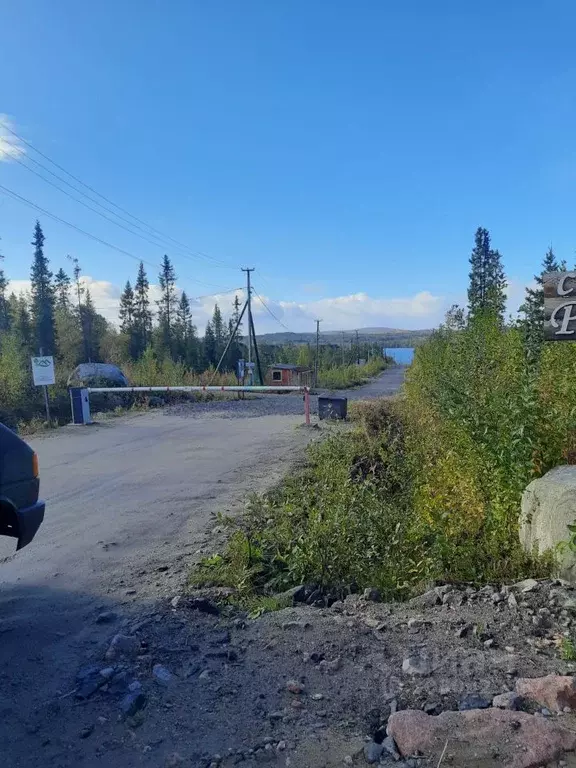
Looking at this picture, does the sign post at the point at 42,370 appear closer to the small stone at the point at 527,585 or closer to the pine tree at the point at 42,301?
the small stone at the point at 527,585

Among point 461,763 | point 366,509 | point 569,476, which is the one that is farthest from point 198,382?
point 461,763

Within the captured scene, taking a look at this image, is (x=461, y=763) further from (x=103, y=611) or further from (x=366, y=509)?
(x=366, y=509)

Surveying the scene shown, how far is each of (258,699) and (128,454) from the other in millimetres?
9495

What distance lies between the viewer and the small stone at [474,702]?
117 inches

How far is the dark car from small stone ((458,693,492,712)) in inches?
134

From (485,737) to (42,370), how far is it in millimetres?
16325

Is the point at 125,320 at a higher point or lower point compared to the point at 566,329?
higher

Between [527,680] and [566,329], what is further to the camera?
[566,329]

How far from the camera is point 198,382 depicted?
3030cm

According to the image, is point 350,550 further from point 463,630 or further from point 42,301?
point 42,301

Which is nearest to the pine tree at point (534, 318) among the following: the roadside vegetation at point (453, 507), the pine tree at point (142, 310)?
the roadside vegetation at point (453, 507)

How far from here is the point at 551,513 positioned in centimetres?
460

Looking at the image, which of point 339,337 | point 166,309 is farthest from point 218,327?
point 339,337

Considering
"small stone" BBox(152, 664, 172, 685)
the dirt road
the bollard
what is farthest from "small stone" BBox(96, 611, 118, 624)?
the bollard
